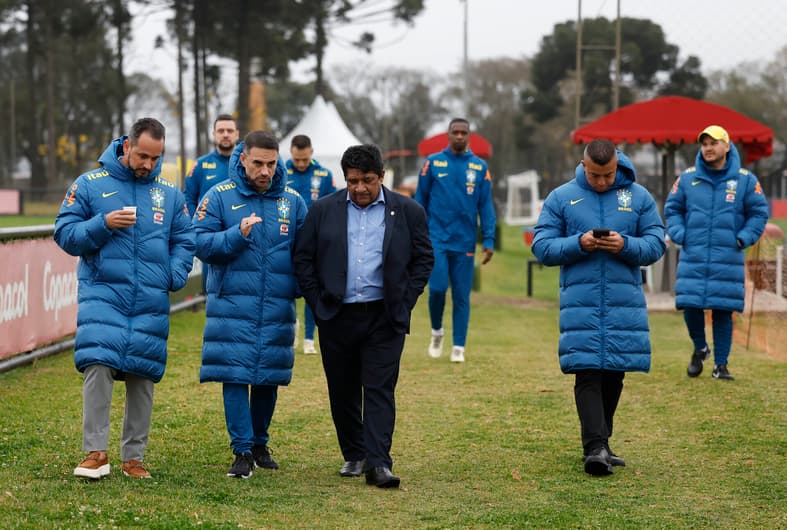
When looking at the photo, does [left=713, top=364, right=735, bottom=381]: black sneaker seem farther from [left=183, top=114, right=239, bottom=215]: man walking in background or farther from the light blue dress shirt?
the light blue dress shirt

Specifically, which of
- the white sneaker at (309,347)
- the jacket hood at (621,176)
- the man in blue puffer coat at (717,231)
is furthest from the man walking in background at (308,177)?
the jacket hood at (621,176)

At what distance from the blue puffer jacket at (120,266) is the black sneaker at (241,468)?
1.98 ft

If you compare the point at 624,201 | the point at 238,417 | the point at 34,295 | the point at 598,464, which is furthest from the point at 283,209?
the point at 34,295

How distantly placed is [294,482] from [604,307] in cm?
192

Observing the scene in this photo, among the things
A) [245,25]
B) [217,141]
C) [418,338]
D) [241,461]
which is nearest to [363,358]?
[241,461]

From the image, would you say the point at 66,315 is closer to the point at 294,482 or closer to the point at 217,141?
the point at 217,141

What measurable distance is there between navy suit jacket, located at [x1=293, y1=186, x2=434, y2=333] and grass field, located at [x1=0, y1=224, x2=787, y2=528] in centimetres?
95

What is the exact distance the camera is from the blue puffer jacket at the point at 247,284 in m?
6.46

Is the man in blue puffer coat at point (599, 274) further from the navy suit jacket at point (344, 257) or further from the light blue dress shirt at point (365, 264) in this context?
the light blue dress shirt at point (365, 264)

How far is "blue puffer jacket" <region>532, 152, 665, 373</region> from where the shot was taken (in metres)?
6.86

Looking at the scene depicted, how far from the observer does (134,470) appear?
6.33 meters

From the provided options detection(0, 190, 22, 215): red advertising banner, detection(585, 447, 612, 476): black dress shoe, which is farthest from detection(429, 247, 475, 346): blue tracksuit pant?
detection(0, 190, 22, 215): red advertising banner

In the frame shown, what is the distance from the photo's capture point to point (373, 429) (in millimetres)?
6418

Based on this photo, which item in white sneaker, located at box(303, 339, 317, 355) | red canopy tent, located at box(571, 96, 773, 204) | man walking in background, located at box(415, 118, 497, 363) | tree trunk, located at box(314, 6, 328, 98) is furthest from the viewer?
tree trunk, located at box(314, 6, 328, 98)
